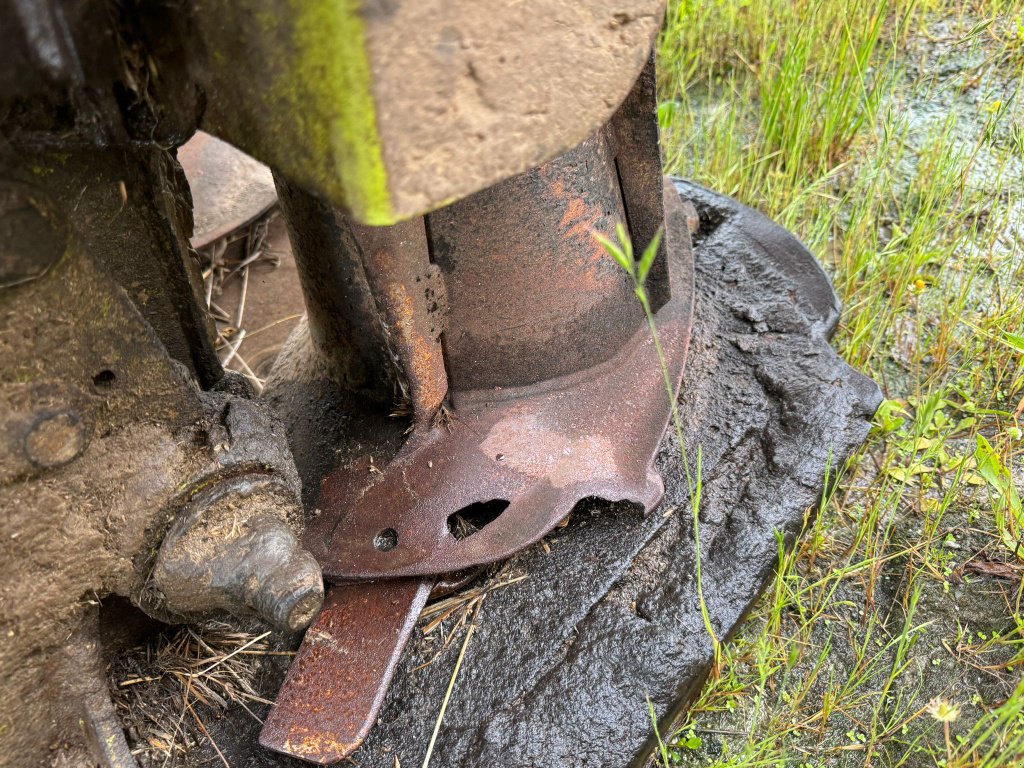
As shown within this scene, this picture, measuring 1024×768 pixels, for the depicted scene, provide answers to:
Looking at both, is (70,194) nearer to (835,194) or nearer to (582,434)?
(582,434)

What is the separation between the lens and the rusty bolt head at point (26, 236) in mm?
1082

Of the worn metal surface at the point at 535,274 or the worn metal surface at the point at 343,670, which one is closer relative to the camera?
the worn metal surface at the point at 343,670

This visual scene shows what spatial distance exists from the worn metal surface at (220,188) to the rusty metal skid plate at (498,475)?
1722 millimetres

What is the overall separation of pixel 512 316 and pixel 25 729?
43.1 inches

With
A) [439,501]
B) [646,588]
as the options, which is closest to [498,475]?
[439,501]

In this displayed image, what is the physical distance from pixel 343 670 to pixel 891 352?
1.75 metres

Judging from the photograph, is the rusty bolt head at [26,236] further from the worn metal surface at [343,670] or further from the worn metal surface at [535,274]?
the worn metal surface at [343,670]

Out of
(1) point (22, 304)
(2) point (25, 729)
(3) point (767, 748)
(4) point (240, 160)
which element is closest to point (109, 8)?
(1) point (22, 304)

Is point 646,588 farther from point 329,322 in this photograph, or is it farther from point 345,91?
point 345,91

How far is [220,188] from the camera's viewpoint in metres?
3.29

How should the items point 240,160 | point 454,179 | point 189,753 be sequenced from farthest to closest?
point 240,160, point 189,753, point 454,179

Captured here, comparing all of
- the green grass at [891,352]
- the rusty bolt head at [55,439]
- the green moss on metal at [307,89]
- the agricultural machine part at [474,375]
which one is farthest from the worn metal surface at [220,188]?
the green moss on metal at [307,89]

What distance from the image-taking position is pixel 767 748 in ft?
5.71

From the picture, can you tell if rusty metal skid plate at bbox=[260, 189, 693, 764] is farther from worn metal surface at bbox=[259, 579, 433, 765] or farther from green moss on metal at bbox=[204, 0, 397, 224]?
green moss on metal at bbox=[204, 0, 397, 224]
